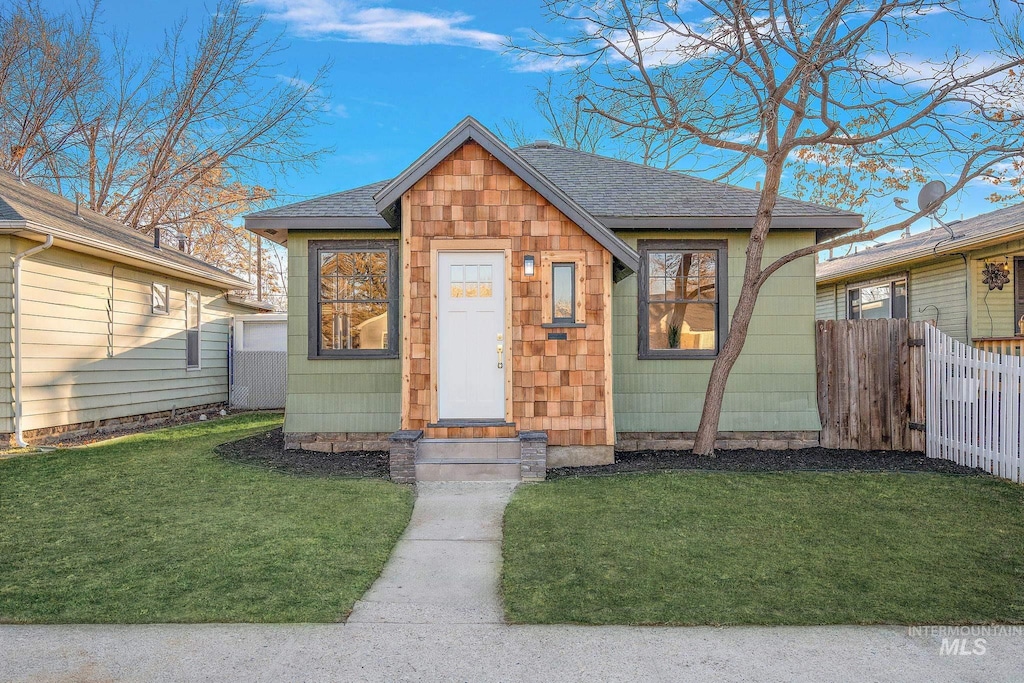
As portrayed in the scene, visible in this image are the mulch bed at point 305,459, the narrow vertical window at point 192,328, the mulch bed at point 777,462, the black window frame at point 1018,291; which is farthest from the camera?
the narrow vertical window at point 192,328

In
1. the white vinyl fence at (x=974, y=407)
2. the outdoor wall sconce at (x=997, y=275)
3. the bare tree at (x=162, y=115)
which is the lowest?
the white vinyl fence at (x=974, y=407)

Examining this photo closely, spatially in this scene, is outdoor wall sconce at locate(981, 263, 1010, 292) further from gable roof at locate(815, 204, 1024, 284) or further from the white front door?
the white front door

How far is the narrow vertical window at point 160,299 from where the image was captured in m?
12.7

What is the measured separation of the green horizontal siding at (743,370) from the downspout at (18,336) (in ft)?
26.4

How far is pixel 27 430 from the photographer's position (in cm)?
940

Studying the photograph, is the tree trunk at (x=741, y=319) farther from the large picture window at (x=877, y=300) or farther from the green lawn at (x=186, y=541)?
the large picture window at (x=877, y=300)

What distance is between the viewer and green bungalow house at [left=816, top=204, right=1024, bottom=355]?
11.1 m

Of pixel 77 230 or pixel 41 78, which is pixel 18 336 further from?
pixel 41 78

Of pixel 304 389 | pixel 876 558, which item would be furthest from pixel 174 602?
pixel 304 389

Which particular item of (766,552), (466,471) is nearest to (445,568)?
(766,552)

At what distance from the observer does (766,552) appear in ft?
14.8

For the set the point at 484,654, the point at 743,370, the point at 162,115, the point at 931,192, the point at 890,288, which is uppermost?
the point at 162,115

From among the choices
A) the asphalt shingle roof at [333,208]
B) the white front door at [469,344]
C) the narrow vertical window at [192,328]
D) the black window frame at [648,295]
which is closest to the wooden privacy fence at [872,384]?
→ the black window frame at [648,295]

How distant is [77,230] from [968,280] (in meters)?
15.0
